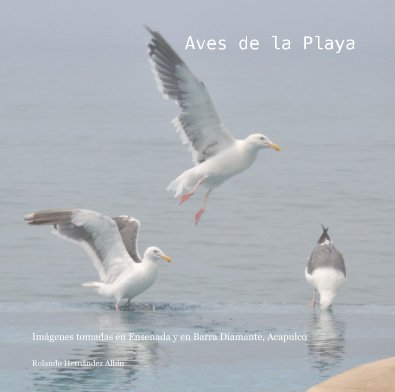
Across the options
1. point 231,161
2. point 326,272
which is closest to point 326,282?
point 326,272

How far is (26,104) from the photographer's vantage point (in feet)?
208

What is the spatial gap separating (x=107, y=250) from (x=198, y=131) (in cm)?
181

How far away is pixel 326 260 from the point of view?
19.5m

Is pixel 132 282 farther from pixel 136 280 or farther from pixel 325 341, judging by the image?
pixel 325 341

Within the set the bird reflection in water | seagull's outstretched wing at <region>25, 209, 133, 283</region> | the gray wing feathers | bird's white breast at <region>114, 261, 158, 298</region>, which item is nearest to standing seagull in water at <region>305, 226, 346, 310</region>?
the gray wing feathers

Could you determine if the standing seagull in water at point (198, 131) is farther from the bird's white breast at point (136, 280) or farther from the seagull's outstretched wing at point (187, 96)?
the bird's white breast at point (136, 280)

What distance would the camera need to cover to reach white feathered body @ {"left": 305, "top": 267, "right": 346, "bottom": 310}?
18438 millimetres

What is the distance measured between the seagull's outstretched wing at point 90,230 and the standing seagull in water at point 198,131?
0.95 m

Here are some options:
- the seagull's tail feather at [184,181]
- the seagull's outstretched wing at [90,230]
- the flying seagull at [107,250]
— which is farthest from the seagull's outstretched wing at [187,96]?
the seagull's outstretched wing at [90,230]

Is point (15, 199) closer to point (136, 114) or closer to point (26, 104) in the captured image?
point (136, 114)

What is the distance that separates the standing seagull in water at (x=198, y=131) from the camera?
1800cm

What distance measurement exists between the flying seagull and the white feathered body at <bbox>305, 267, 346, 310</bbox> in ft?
6.38

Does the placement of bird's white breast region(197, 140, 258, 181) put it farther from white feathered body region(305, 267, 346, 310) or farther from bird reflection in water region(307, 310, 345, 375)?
bird reflection in water region(307, 310, 345, 375)

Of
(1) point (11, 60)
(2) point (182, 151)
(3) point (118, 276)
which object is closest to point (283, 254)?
(3) point (118, 276)
